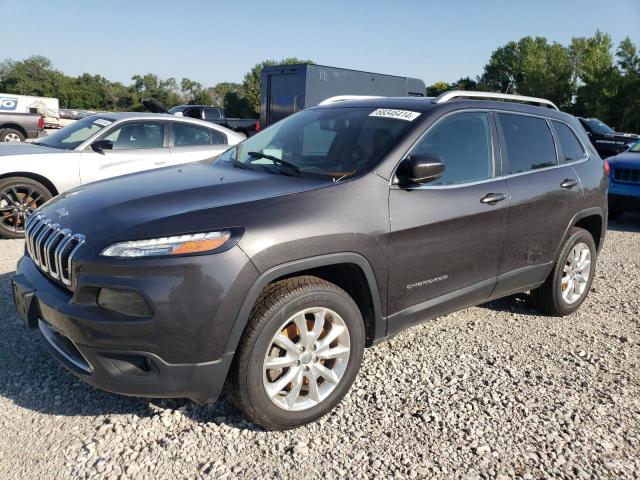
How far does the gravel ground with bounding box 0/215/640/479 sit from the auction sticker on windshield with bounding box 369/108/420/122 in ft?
5.19

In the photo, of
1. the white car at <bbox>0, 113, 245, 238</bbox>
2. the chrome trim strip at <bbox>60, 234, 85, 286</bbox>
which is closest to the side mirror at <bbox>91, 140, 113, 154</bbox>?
the white car at <bbox>0, 113, 245, 238</bbox>

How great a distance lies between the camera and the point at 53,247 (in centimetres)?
263

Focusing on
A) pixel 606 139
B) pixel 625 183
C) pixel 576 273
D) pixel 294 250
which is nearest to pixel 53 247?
pixel 294 250

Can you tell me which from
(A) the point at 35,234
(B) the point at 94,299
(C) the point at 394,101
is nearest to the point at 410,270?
(C) the point at 394,101

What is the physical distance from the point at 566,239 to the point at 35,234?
3.80 metres

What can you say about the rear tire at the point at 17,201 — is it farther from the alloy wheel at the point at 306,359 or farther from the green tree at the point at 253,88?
the green tree at the point at 253,88

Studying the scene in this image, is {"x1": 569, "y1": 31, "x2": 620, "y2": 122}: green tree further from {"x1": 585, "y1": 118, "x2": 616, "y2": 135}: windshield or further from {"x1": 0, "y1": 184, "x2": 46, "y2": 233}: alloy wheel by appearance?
{"x1": 0, "y1": 184, "x2": 46, "y2": 233}: alloy wheel

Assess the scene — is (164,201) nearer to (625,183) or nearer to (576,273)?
(576,273)

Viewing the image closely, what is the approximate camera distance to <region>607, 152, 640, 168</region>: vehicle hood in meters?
8.66

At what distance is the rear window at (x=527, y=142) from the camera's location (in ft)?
12.4

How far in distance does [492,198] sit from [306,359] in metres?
1.69

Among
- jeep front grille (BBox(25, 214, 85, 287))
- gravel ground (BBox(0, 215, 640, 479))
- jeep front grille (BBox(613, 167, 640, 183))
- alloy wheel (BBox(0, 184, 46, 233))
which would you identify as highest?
jeep front grille (BBox(613, 167, 640, 183))

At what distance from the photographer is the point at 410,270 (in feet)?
9.91

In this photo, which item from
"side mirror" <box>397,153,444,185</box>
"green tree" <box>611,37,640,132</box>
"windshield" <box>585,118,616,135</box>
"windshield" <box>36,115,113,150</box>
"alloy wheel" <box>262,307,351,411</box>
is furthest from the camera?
"green tree" <box>611,37,640,132</box>
